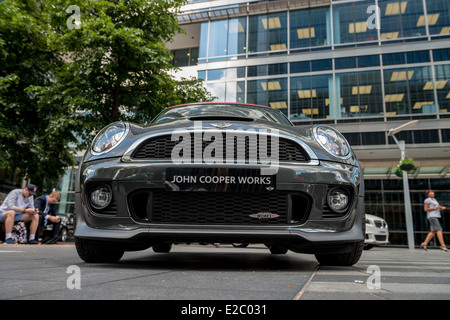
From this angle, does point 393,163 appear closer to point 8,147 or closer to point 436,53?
point 436,53

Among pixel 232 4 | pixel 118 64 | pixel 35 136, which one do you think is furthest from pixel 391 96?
pixel 35 136

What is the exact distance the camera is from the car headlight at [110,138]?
2657mm

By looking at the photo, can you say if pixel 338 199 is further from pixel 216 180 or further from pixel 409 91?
pixel 409 91

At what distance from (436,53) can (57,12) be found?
18.6 meters

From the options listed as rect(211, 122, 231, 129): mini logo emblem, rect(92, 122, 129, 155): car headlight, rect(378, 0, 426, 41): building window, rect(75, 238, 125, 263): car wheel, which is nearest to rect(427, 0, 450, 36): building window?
rect(378, 0, 426, 41): building window

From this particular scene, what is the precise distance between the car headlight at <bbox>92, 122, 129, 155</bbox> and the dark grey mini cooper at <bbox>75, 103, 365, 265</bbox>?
0.05 m

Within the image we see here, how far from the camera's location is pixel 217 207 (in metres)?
2.39

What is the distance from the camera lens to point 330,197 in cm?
248

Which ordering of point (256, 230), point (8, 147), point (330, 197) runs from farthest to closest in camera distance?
point (8, 147)
point (330, 197)
point (256, 230)

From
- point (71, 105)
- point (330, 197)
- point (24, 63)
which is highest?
point (24, 63)

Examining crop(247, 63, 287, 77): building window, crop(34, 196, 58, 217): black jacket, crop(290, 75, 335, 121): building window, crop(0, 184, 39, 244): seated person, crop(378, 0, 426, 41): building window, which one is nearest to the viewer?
crop(0, 184, 39, 244): seated person

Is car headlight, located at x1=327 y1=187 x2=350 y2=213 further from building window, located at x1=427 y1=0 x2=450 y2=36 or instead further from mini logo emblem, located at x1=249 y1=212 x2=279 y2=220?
building window, located at x1=427 y1=0 x2=450 y2=36

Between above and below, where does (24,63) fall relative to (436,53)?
below

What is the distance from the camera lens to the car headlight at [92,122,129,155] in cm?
266
